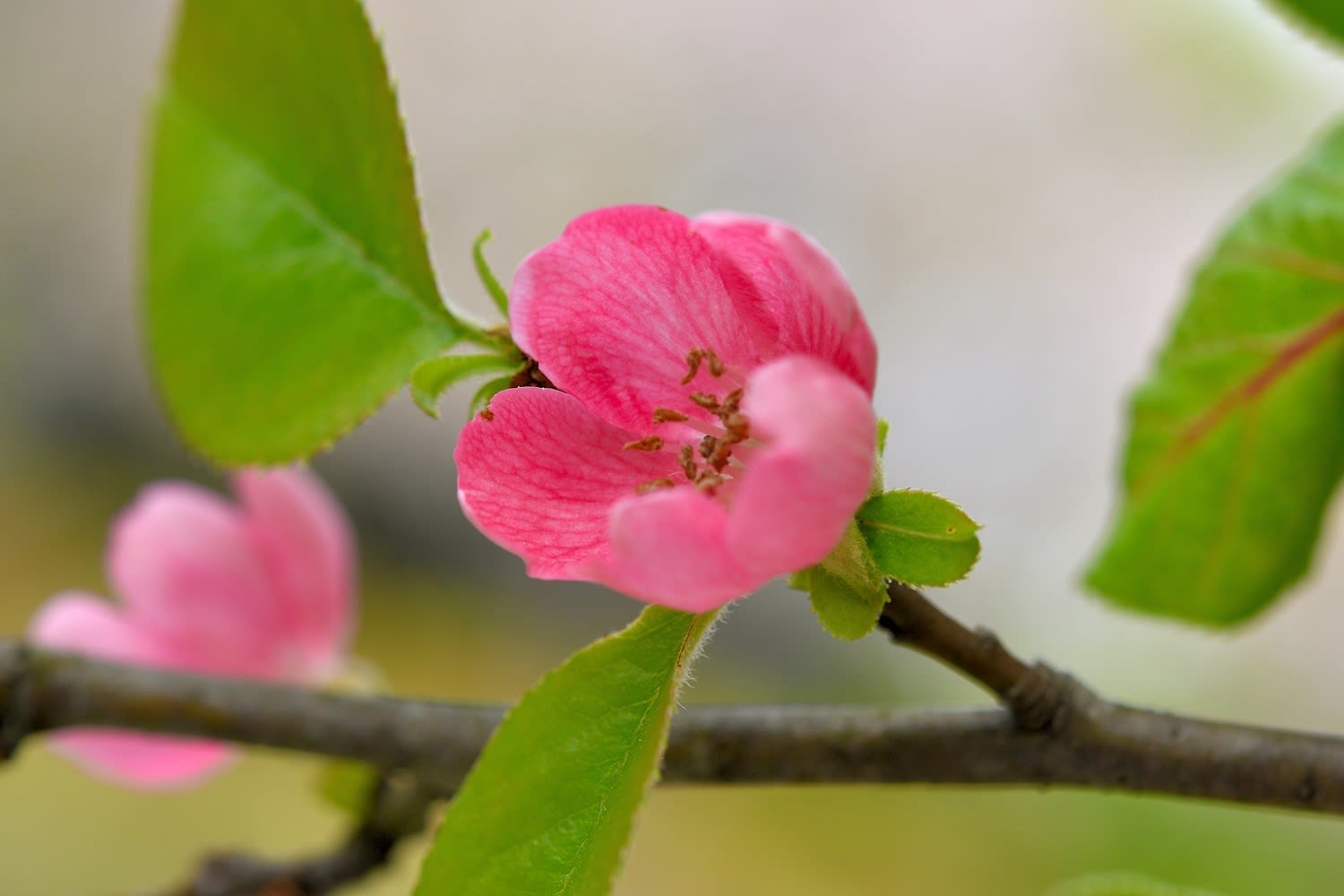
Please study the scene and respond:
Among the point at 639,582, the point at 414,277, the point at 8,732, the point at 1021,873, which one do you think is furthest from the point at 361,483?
the point at 639,582

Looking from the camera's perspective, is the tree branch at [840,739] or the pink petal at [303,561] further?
the pink petal at [303,561]

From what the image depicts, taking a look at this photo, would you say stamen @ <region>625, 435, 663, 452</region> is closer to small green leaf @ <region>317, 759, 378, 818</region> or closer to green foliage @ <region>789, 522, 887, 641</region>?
green foliage @ <region>789, 522, 887, 641</region>

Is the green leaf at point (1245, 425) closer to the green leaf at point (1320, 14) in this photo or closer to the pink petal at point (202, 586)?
the green leaf at point (1320, 14)

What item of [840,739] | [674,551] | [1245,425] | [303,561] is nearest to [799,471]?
[674,551]

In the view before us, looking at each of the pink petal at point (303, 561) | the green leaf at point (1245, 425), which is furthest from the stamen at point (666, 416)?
the pink petal at point (303, 561)

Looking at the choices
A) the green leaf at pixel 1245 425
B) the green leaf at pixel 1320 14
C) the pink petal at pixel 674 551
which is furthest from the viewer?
the green leaf at pixel 1245 425

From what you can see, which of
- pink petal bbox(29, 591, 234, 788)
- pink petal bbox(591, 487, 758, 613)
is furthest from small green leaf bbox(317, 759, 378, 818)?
pink petal bbox(591, 487, 758, 613)

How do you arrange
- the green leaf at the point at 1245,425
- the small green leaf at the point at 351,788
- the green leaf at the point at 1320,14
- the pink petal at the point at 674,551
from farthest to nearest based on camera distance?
the small green leaf at the point at 351,788 < the green leaf at the point at 1245,425 < the green leaf at the point at 1320,14 < the pink petal at the point at 674,551
